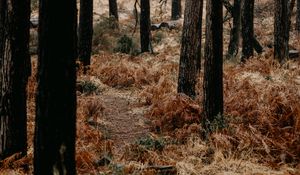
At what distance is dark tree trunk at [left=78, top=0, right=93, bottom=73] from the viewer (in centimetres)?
1471

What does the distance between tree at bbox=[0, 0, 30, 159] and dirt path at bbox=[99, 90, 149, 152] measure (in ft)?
6.17

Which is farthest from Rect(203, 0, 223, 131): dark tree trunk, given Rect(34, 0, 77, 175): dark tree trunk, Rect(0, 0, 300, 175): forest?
Rect(34, 0, 77, 175): dark tree trunk

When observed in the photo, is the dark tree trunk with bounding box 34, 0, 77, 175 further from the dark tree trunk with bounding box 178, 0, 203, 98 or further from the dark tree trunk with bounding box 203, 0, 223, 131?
the dark tree trunk with bounding box 178, 0, 203, 98

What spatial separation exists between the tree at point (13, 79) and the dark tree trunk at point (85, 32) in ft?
27.3

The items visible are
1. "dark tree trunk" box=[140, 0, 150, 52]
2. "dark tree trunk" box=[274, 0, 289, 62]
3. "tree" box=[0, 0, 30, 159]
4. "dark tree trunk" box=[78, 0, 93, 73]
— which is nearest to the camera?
"tree" box=[0, 0, 30, 159]

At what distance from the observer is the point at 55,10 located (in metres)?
3.67

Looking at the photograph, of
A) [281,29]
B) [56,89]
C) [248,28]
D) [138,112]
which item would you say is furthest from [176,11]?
[56,89]

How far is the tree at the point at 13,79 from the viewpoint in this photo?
621 cm

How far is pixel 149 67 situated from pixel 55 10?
11.2 meters

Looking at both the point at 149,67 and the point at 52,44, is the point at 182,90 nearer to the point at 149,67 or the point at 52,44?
the point at 149,67

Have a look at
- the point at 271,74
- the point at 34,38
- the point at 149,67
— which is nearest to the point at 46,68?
the point at 271,74

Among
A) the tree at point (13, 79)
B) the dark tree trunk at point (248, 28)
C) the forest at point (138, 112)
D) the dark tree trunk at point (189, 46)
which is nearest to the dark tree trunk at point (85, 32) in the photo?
the forest at point (138, 112)

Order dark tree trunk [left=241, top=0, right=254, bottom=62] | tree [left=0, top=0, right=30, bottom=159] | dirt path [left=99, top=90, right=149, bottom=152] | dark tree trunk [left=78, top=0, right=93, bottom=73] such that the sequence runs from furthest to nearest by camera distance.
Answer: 1. dark tree trunk [left=241, top=0, right=254, bottom=62]
2. dark tree trunk [left=78, top=0, right=93, bottom=73]
3. dirt path [left=99, top=90, right=149, bottom=152]
4. tree [left=0, top=0, right=30, bottom=159]

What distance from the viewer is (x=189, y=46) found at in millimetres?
10070
